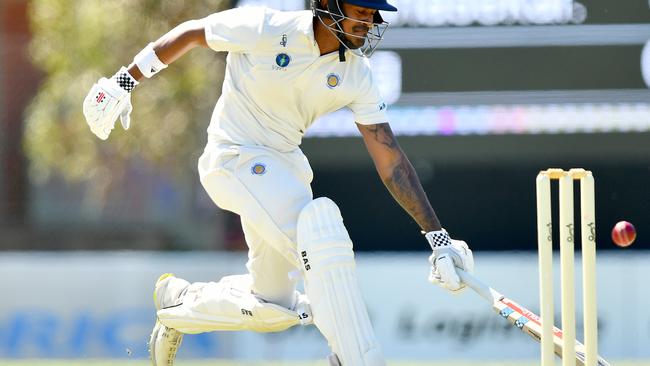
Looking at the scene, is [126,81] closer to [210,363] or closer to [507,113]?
[210,363]

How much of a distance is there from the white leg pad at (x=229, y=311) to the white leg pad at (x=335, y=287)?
28 centimetres

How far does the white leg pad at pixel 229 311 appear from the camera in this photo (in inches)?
151

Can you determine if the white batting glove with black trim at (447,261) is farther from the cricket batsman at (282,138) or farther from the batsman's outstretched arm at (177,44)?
the batsman's outstretched arm at (177,44)

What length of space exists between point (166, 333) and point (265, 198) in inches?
28.4

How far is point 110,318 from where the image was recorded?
6.29 meters

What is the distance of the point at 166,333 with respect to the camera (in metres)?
4.13

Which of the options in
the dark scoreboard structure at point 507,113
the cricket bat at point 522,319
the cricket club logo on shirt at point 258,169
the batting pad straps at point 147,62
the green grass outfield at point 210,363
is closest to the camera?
the cricket bat at point 522,319

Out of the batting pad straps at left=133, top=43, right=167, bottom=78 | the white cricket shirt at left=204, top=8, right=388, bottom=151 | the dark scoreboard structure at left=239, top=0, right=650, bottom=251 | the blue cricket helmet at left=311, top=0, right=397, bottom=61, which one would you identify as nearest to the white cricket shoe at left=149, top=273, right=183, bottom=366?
the white cricket shirt at left=204, top=8, right=388, bottom=151

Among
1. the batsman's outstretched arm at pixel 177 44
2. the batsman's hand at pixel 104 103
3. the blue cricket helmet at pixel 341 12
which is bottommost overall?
the batsman's hand at pixel 104 103

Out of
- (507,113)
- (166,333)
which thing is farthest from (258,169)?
(507,113)

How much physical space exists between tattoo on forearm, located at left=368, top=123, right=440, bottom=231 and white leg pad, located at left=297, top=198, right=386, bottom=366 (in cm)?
35

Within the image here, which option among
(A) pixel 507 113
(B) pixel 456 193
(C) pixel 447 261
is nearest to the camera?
(C) pixel 447 261

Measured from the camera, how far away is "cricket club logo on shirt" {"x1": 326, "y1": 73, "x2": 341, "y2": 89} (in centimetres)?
377

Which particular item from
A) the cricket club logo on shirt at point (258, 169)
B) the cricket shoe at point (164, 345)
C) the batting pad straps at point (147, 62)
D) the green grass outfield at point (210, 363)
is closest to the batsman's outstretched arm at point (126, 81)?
the batting pad straps at point (147, 62)
